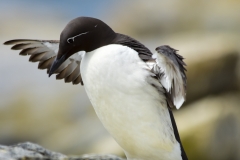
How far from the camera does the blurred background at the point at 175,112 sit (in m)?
4.69

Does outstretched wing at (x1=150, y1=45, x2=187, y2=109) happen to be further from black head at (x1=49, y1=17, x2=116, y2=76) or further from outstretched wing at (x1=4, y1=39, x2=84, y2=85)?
outstretched wing at (x1=4, y1=39, x2=84, y2=85)

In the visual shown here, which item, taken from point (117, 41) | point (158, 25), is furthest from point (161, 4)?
point (117, 41)

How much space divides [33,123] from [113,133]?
2937mm

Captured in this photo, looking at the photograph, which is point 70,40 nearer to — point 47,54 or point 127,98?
point 127,98

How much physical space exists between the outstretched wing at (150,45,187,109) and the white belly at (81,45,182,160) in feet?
0.19

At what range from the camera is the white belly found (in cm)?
224

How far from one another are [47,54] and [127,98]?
706 mm

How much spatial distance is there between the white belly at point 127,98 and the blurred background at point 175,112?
7.30 feet

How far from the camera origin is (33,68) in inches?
214

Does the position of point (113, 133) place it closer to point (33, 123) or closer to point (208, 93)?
point (208, 93)

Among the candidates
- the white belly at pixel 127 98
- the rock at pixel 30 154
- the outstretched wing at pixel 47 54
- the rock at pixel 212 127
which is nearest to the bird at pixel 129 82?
the white belly at pixel 127 98

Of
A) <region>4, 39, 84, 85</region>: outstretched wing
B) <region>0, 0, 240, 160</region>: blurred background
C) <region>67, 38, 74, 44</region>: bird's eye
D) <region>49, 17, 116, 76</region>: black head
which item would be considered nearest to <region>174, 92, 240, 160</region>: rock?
<region>0, 0, 240, 160</region>: blurred background

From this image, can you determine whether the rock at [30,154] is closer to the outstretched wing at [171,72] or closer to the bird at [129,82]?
the bird at [129,82]

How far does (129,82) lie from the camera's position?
2.25 meters
